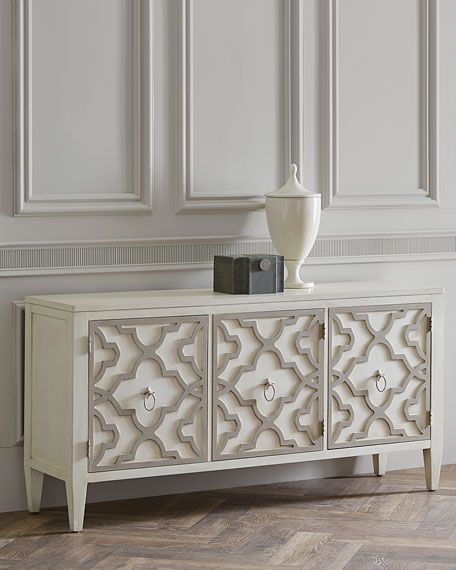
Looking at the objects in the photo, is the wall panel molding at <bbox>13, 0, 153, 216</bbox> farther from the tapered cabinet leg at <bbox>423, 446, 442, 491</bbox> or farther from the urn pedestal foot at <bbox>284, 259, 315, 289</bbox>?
the tapered cabinet leg at <bbox>423, 446, 442, 491</bbox>

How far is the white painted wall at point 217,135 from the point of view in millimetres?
3766

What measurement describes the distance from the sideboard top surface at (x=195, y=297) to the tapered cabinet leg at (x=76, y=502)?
539 mm

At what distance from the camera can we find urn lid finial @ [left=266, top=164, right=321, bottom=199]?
3.89m

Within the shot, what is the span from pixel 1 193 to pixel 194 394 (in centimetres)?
89

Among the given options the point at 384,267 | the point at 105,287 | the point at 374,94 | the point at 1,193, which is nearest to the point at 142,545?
the point at 105,287

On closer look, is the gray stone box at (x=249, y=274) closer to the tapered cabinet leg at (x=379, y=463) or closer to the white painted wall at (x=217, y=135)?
the white painted wall at (x=217, y=135)

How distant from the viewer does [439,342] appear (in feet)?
13.3

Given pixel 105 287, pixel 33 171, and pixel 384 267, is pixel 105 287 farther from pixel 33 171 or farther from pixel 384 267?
pixel 384 267

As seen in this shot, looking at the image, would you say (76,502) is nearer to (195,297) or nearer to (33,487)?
(33,487)

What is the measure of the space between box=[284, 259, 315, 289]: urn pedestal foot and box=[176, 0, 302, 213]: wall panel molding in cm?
28
